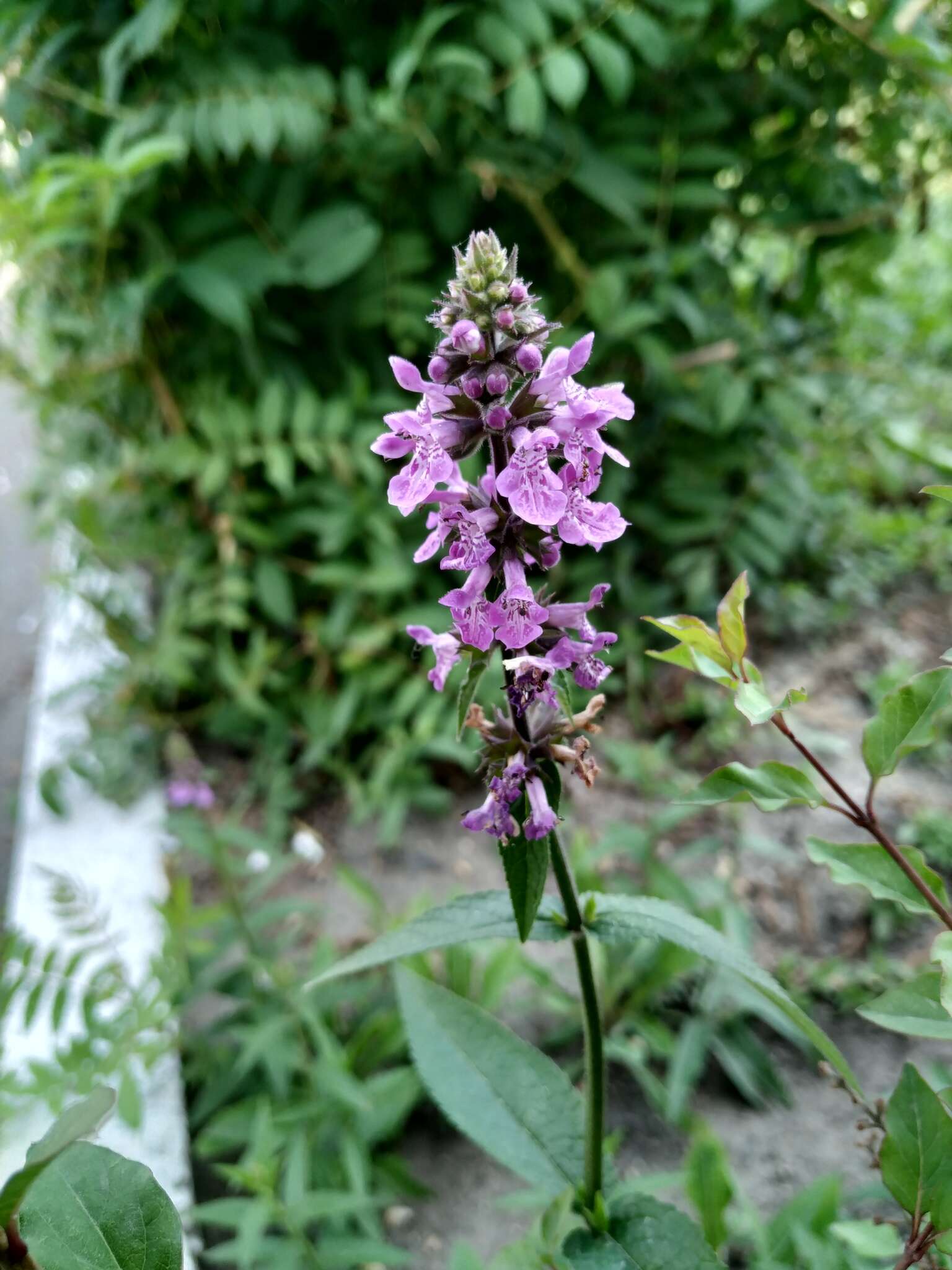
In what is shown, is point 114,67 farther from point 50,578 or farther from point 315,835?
point 315,835

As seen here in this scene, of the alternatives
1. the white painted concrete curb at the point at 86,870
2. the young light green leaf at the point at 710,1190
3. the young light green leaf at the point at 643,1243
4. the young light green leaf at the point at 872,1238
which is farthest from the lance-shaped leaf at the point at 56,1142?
the white painted concrete curb at the point at 86,870

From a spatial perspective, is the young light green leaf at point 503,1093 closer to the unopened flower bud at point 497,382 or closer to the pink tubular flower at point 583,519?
the pink tubular flower at point 583,519

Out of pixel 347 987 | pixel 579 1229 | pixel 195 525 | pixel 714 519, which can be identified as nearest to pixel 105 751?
pixel 195 525

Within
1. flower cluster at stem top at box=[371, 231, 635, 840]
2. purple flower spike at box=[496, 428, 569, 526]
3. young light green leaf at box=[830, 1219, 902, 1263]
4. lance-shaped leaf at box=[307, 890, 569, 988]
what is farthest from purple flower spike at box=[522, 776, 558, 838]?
young light green leaf at box=[830, 1219, 902, 1263]

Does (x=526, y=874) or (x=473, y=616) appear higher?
(x=473, y=616)

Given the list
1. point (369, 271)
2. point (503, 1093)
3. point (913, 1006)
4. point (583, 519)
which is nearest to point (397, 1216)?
point (503, 1093)

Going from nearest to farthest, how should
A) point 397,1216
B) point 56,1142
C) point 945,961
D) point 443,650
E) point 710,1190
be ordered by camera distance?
1. point 56,1142
2. point 945,961
3. point 443,650
4. point 710,1190
5. point 397,1216

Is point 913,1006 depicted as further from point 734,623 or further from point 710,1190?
point 710,1190
